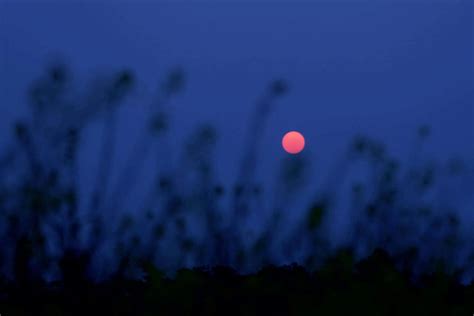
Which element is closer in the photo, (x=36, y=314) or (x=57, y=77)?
(x=36, y=314)

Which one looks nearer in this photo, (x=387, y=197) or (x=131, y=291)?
(x=131, y=291)

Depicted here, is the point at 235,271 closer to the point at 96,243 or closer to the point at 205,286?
the point at 205,286

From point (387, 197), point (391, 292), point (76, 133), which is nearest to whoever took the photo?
point (391, 292)

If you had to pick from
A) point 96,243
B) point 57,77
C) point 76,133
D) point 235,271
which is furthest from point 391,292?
point 57,77

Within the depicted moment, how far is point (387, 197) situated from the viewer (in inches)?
138

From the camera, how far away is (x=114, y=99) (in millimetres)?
3041

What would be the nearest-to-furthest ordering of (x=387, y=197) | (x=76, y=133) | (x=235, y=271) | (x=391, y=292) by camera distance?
(x=391, y=292) → (x=76, y=133) → (x=235, y=271) → (x=387, y=197)

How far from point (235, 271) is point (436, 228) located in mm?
1200

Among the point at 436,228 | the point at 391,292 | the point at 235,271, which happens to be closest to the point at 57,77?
the point at 235,271

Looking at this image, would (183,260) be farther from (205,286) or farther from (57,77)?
Answer: (57,77)

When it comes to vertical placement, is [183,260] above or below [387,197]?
below

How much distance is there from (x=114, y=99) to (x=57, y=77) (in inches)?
11.2

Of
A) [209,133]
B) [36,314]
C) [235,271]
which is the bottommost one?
[36,314]

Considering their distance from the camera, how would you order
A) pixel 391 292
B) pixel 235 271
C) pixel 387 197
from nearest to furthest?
pixel 391 292 < pixel 235 271 < pixel 387 197
